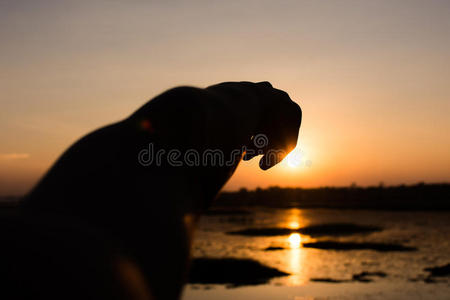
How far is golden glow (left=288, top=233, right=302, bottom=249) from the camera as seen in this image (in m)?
22.1

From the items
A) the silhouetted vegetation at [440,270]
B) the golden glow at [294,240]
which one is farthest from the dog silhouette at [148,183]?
the golden glow at [294,240]

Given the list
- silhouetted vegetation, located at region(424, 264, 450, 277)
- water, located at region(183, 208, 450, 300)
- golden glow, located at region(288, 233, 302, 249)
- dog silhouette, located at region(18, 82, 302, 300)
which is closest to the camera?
dog silhouette, located at region(18, 82, 302, 300)

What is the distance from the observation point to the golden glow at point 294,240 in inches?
871

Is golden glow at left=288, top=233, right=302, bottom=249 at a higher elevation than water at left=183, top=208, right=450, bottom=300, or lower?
higher

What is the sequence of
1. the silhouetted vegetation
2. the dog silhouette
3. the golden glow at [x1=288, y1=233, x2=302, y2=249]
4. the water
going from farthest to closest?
the golden glow at [x1=288, y1=233, x2=302, y2=249], the silhouetted vegetation, the water, the dog silhouette

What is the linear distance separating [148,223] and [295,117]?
0.50 meters

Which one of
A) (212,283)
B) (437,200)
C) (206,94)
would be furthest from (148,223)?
(437,200)

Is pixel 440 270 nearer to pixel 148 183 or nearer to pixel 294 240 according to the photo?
pixel 294 240

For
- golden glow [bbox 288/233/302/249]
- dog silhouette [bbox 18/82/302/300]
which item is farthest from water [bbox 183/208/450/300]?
dog silhouette [bbox 18/82/302/300]

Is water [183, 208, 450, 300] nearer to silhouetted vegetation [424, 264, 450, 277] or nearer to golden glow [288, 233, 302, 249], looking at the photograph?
golden glow [288, 233, 302, 249]

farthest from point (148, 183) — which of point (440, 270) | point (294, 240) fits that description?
point (294, 240)

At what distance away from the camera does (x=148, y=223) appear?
46 cm

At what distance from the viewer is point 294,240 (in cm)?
2431

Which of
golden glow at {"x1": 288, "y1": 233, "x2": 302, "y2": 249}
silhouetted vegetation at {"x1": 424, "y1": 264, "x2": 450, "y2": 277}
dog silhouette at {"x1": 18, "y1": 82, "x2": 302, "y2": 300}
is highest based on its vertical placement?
golden glow at {"x1": 288, "y1": 233, "x2": 302, "y2": 249}
